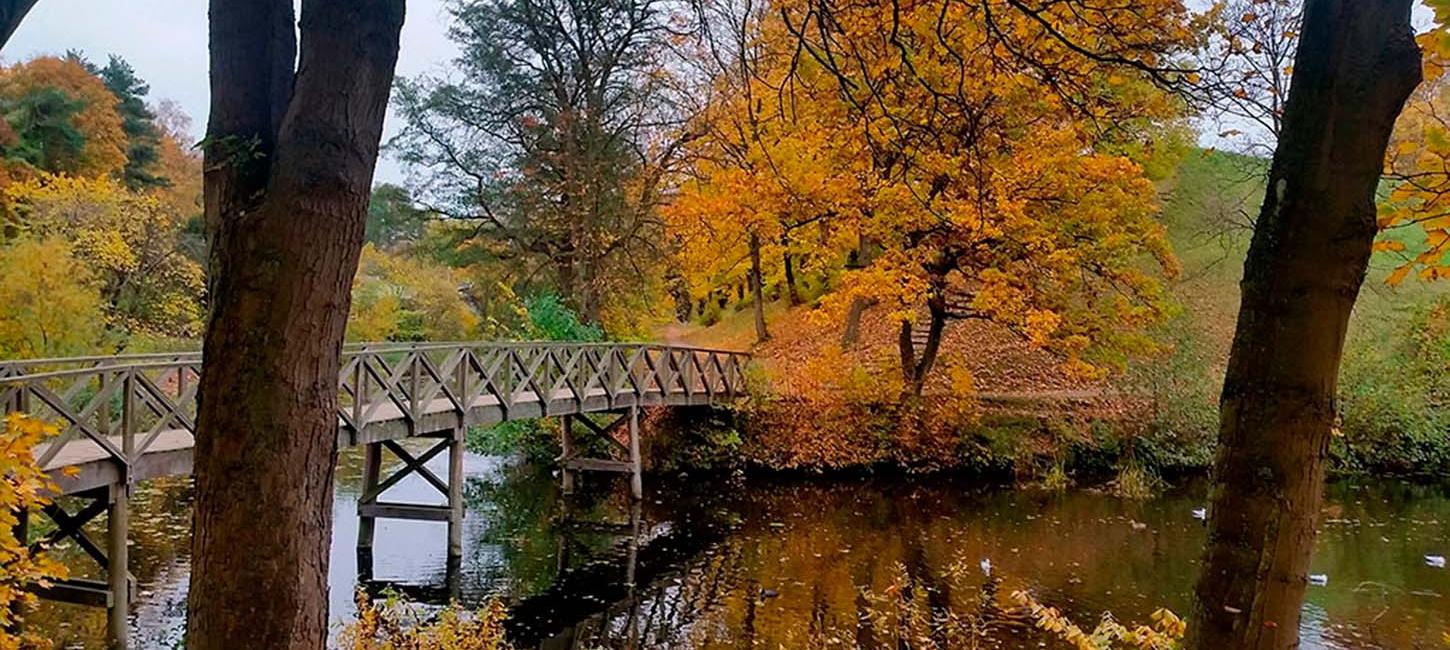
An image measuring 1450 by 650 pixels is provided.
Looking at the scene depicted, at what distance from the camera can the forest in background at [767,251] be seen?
14.7 m

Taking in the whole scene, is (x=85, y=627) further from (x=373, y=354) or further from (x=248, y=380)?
(x=248, y=380)

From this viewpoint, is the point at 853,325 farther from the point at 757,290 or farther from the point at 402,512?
the point at 402,512

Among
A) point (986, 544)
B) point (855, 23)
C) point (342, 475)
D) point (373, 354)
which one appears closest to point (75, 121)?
point (342, 475)

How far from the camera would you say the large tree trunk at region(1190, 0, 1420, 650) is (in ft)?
6.14

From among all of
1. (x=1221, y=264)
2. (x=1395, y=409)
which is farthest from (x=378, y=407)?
(x=1221, y=264)

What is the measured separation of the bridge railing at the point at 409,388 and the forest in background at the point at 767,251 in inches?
80.1

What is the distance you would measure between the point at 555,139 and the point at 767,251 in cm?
501

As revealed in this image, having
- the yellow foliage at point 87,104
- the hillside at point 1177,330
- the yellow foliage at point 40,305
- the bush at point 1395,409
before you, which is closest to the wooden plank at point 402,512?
the hillside at point 1177,330

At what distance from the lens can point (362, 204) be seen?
257cm

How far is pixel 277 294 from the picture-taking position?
7.84 ft

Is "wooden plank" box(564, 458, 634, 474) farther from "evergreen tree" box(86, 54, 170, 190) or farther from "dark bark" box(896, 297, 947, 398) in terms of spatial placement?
"evergreen tree" box(86, 54, 170, 190)

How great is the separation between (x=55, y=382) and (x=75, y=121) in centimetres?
1280

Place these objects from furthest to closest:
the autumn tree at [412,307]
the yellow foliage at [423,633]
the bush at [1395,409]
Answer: the autumn tree at [412,307]
the bush at [1395,409]
the yellow foliage at [423,633]

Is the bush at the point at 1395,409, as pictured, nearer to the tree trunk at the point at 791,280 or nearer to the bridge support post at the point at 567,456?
the tree trunk at the point at 791,280
